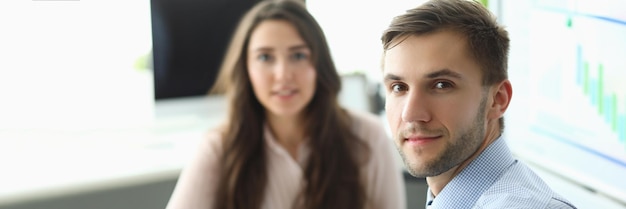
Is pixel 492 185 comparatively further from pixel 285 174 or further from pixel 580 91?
pixel 285 174

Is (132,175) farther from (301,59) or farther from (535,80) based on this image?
(535,80)

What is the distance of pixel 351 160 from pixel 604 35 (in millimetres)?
801

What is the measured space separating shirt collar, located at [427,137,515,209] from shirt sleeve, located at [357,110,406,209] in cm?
118

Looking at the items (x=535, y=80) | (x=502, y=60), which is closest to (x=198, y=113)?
(x=535, y=80)

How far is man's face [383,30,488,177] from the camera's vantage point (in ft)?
4.31

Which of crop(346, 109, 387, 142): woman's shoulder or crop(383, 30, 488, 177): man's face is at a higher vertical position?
crop(383, 30, 488, 177): man's face

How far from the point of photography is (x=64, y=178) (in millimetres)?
2941

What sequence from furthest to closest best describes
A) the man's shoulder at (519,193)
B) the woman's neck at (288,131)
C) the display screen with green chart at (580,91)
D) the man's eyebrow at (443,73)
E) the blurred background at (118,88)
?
the blurred background at (118,88)
the woman's neck at (288,131)
the display screen with green chart at (580,91)
the man's eyebrow at (443,73)
the man's shoulder at (519,193)

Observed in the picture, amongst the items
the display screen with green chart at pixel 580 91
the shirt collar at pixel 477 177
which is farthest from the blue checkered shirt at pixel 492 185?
the display screen with green chart at pixel 580 91

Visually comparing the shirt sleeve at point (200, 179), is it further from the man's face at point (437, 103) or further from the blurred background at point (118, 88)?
the man's face at point (437, 103)

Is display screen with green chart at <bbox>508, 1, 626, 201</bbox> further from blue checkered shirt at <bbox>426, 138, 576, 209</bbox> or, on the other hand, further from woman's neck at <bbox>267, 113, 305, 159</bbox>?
blue checkered shirt at <bbox>426, 138, 576, 209</bbox>

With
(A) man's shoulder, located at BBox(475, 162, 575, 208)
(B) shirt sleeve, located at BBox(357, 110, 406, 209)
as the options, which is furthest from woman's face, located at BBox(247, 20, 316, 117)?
(A) man's shoulder, located at BBox(475, 162, 575, 208)

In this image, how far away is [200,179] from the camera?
241 centimetres

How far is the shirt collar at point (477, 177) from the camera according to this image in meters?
1.32
